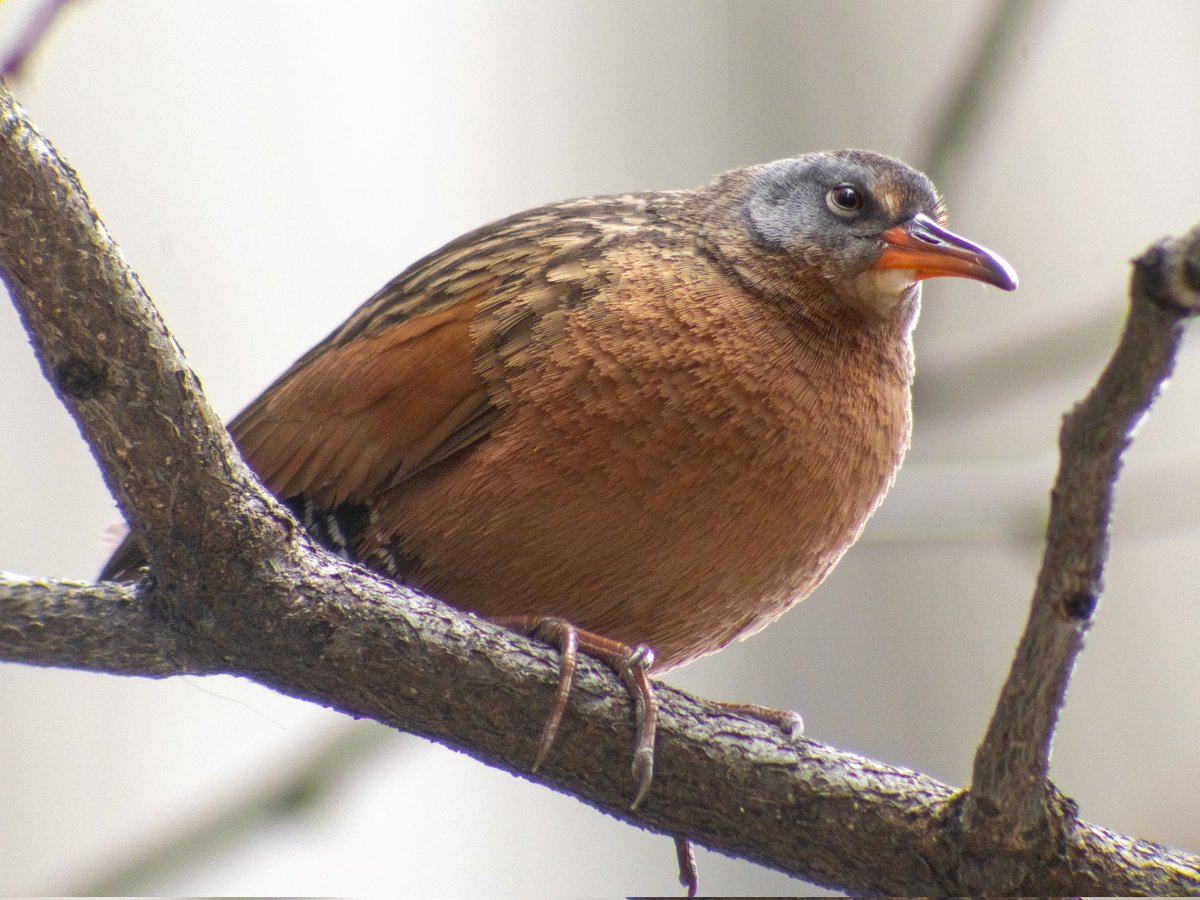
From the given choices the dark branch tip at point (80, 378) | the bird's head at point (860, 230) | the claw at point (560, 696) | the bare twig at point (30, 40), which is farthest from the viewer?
the bird's head at point (860, 230)

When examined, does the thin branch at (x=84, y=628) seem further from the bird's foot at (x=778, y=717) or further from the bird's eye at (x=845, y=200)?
the bird's eye at (x=845, y=200)

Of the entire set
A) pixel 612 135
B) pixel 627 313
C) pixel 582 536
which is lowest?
pixel 582 536

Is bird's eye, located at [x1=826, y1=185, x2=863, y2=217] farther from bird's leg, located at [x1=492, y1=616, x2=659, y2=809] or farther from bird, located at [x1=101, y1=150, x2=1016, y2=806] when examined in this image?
bird's leg, located at [x1=492, y1=616, x2=659, y2=809]

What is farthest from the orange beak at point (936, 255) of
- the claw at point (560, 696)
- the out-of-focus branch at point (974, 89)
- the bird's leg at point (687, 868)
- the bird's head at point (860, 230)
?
the bird's leg at point (687, 868)

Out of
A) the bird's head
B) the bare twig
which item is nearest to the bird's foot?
the bird's head

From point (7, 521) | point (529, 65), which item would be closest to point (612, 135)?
point (529, 65)

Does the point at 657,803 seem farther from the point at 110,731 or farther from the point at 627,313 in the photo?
the point at 110,731

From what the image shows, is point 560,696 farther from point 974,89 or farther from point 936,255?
point 974,89
